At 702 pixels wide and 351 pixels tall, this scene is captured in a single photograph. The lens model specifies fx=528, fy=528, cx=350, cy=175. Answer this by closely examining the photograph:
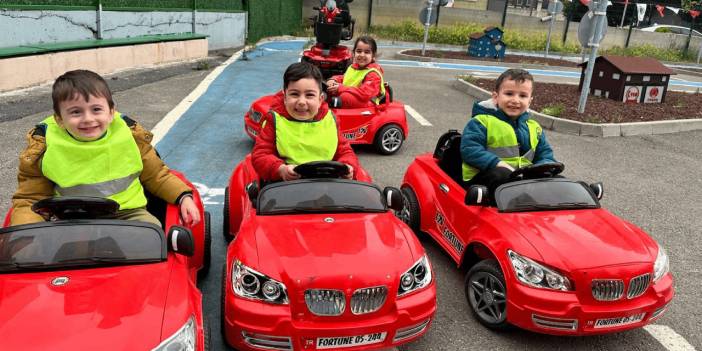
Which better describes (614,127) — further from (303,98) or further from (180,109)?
(180,109)

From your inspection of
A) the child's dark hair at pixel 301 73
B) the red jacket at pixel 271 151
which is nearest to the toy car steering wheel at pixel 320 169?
the red jacket at pixel 271 151

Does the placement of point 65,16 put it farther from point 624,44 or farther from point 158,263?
point 624,44

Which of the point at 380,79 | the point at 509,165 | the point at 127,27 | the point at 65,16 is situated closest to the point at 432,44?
the point at 127,27

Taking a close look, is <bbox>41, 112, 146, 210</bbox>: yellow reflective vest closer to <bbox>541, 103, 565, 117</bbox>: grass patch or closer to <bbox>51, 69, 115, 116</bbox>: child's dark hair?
<bbox>51, 69, 115, 116</bbox>: child's dark hair

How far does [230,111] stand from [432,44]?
20.9 metres

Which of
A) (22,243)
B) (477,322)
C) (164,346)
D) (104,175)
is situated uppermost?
(104,175)

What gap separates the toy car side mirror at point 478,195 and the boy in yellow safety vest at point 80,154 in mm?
2378

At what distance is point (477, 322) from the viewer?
155 inches

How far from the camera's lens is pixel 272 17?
90.5ft

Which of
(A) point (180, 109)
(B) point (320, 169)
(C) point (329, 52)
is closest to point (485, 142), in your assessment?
(B) point (320, 169)

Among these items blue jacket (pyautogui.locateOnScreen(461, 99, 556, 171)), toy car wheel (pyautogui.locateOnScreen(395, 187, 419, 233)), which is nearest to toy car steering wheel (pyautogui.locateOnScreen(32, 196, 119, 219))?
toy car wheel (pyautogui.locateOnScreen(395, 187, 419, 233))

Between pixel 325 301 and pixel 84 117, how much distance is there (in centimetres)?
180

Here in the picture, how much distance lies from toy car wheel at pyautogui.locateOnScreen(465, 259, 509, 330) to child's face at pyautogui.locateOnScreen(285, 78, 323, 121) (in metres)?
1.80

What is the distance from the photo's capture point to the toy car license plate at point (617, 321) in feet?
11.2
